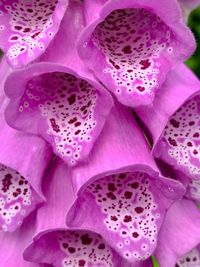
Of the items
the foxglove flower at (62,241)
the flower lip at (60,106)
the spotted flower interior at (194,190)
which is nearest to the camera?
the flower lip at (60,106)

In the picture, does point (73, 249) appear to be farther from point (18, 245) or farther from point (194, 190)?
point (194, 190)

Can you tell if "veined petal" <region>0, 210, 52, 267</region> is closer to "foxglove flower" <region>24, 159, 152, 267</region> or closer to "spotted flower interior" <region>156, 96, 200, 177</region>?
"foxglove flower" <region>24, 159, 152, 267</region>

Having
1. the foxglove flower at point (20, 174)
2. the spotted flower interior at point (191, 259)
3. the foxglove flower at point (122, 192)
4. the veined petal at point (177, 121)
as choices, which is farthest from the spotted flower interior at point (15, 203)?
the spotted flower interior at point (191, 259)

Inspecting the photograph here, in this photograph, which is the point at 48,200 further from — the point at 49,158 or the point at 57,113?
the point at 57,113

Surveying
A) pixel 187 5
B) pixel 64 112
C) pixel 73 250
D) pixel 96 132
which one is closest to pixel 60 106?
pixel 64 112

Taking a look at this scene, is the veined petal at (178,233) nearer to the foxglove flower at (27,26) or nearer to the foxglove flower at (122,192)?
the foxglove flower at (122,192)

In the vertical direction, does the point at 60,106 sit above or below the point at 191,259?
above

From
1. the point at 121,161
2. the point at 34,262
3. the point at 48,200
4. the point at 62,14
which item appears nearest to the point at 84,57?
the point at 62,14
